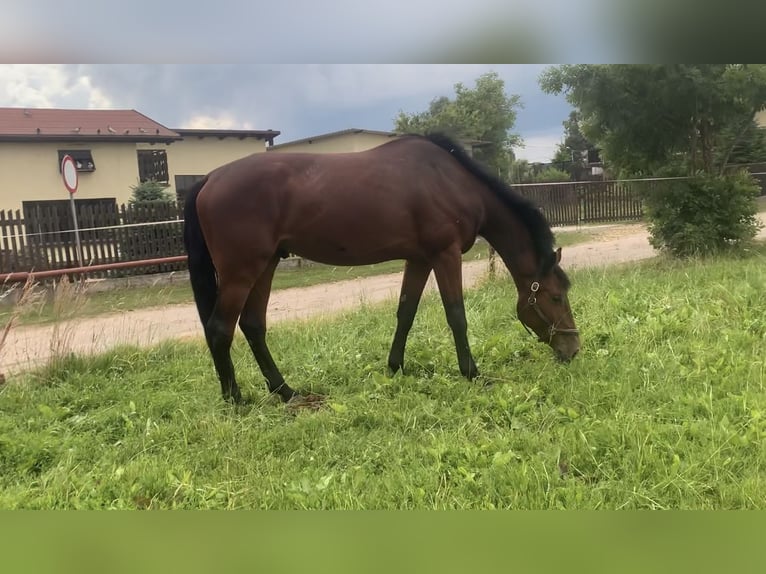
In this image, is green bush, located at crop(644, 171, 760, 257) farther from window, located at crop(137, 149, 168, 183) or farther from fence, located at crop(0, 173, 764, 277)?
window, located at crop(137, 149, 168, 183)

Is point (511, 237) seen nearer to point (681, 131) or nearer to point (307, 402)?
point (307, 402)

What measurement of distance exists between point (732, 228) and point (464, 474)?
7.90 m

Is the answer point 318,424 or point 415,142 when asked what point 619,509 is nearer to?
point 318,424

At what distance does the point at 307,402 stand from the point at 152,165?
2.90 meters

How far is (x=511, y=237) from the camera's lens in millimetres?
4102

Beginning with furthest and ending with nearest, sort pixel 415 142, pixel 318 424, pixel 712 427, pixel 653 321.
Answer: pixel 653 321
pixel 415 142
pixel 318 424
pixel 712 427

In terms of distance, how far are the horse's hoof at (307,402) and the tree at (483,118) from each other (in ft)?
13.1

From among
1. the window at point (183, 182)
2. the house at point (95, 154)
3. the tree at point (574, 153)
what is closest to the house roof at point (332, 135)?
the house at point (95, 154)

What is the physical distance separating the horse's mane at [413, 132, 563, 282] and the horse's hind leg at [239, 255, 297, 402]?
1.54 meters

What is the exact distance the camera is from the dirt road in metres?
4.61

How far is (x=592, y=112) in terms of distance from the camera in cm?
820

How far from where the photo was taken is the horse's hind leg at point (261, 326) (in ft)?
12.5

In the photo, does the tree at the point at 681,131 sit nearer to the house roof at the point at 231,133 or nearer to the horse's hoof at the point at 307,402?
the house roof at the point at 231,133

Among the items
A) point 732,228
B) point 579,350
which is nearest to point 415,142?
point 579,350
